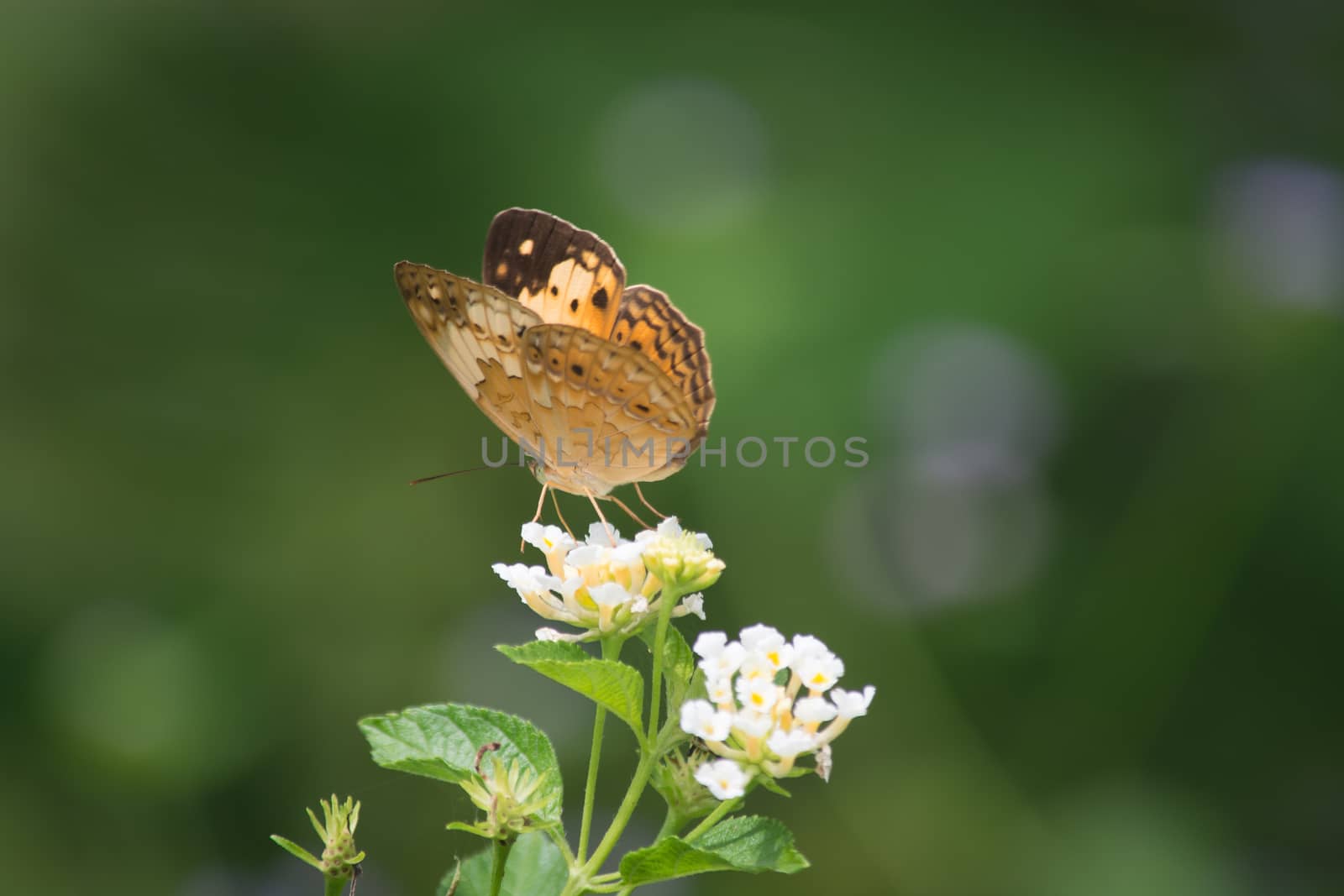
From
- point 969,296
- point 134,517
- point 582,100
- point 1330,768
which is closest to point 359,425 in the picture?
point 134,517

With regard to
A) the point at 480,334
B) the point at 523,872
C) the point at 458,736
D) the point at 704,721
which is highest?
the point at 480,334

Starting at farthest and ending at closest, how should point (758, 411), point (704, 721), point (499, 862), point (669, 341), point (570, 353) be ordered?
point (758, 411) < point (669, 341) < point (570, 353) < point (704, 721) < point (499, 862)

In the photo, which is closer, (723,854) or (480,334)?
(723,854)

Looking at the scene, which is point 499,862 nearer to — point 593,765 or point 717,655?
point 593,765

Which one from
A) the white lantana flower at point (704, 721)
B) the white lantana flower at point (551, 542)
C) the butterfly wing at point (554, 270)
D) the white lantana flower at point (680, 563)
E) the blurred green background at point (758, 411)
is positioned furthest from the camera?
the blurred green background at point (758, 411)

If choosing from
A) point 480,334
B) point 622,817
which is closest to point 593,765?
point 622,817

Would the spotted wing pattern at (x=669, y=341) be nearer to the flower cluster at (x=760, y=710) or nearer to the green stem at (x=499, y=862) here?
the flower cluster at (x=760, y=710)

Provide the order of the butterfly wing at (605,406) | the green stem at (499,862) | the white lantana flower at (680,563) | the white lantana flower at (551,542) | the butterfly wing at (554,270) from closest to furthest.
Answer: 1. the green stem at (499,862)
2. the white lantana flower at (680,563)
3. the white lantana flower at (551,542)
4. the butterfly wing at (605,406)
5. the butterfly wing at (554,270)

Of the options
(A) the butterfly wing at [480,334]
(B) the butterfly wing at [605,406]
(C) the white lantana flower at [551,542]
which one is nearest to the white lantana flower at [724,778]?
(C) the white lantana flower at [551,542]
